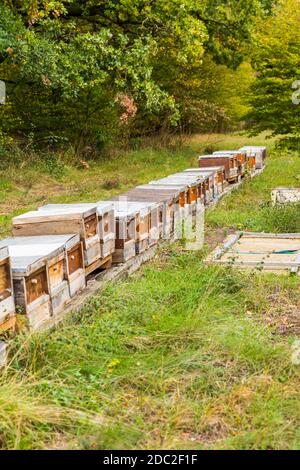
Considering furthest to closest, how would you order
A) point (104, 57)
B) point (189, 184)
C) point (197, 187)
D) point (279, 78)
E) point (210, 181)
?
point (279, 78)
point (104, 57)
point (210, 181)
point (197, 187)
point (189, 184)

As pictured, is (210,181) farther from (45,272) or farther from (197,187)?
(45,272)

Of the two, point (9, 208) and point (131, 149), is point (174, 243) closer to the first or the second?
point (9, 208)

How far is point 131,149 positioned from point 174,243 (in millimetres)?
12255

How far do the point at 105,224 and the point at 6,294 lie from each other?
201 cm

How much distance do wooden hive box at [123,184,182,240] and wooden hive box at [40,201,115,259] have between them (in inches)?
52.1

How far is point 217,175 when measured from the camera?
11.3 metres

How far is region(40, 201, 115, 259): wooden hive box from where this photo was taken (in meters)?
5.94

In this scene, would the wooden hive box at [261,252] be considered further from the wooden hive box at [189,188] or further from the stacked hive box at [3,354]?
the stacked hive box at [3,354]

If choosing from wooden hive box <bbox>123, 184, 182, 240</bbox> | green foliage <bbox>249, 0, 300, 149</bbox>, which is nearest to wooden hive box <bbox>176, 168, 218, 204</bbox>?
wooden hive box <bbox>123, 184, 182, 240</bbox>

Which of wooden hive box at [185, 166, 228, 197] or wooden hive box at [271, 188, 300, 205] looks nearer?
wooden hive box at [271, 188, 300, 205]

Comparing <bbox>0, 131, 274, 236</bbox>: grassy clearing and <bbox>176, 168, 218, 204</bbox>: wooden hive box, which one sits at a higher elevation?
<bbox>176, 168, 218, 204</bbox>: wooden hive box

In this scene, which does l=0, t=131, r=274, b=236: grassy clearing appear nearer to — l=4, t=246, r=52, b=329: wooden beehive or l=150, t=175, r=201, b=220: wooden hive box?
l=150, t=175, r=201, b=220: wooden hive box

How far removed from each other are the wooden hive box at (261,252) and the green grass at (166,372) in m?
0.66

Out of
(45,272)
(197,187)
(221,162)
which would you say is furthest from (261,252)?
(221,162)
